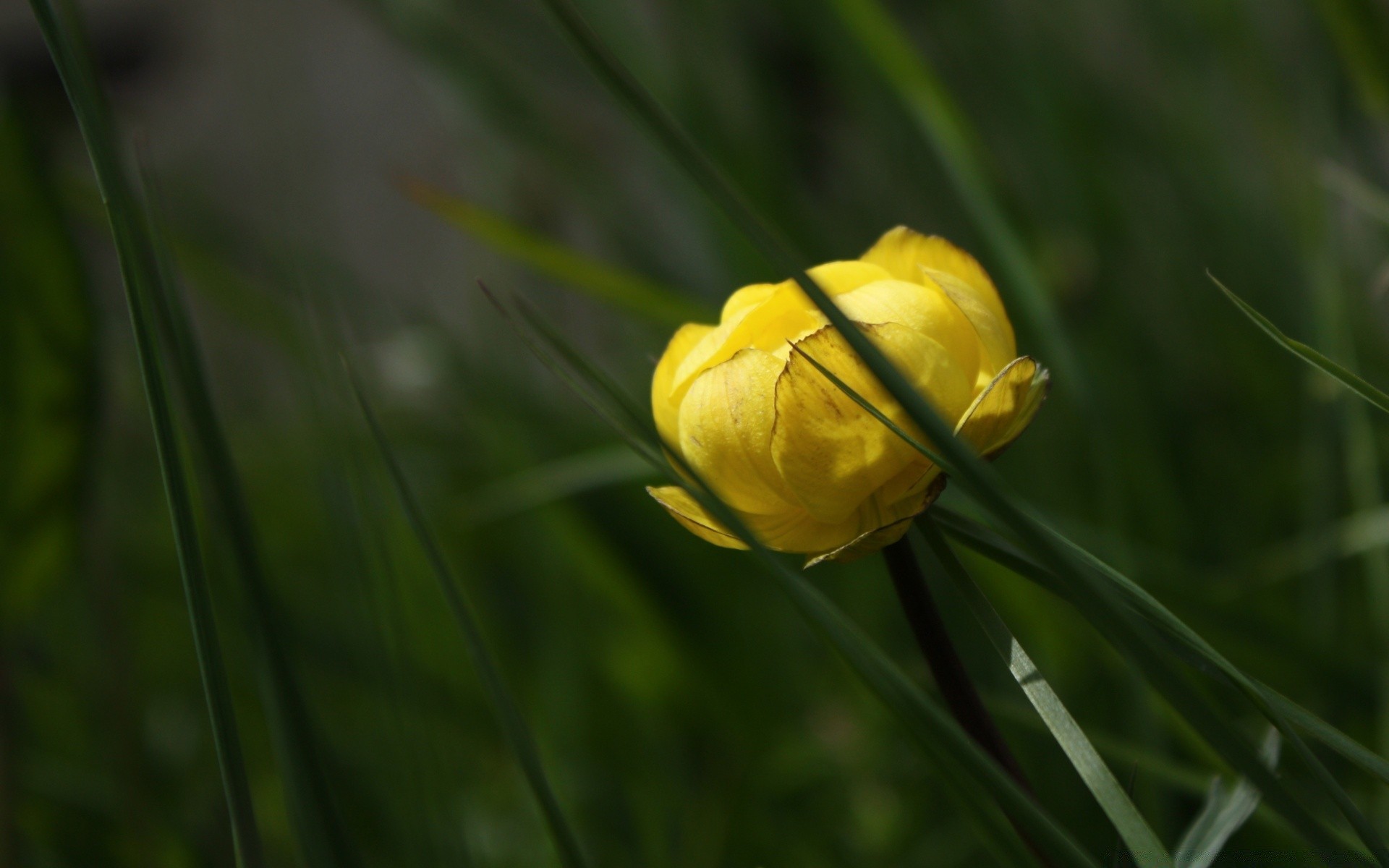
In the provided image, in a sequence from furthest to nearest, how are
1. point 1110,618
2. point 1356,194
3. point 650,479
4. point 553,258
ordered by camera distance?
point 650,479, point 553,258, point 1356,194, point 1110,618

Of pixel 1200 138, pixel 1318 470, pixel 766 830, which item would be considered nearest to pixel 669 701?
pixel 766 830

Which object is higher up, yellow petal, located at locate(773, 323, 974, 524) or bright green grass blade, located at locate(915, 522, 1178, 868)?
yellow petal, located at locate(773, 323, 974, 524)

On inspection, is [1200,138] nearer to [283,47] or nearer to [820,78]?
[820,78]

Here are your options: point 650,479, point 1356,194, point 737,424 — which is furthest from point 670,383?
point 650,479

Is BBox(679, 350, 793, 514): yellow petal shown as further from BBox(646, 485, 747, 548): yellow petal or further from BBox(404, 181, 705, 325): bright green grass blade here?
BBox(404, 181, 705, 325): bright green grass blade

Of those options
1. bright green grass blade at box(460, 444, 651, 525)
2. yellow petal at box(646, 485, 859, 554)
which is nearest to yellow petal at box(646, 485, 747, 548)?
yellow petal at box(646, 485, 859, 554)

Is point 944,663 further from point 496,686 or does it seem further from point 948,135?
point 948,135
